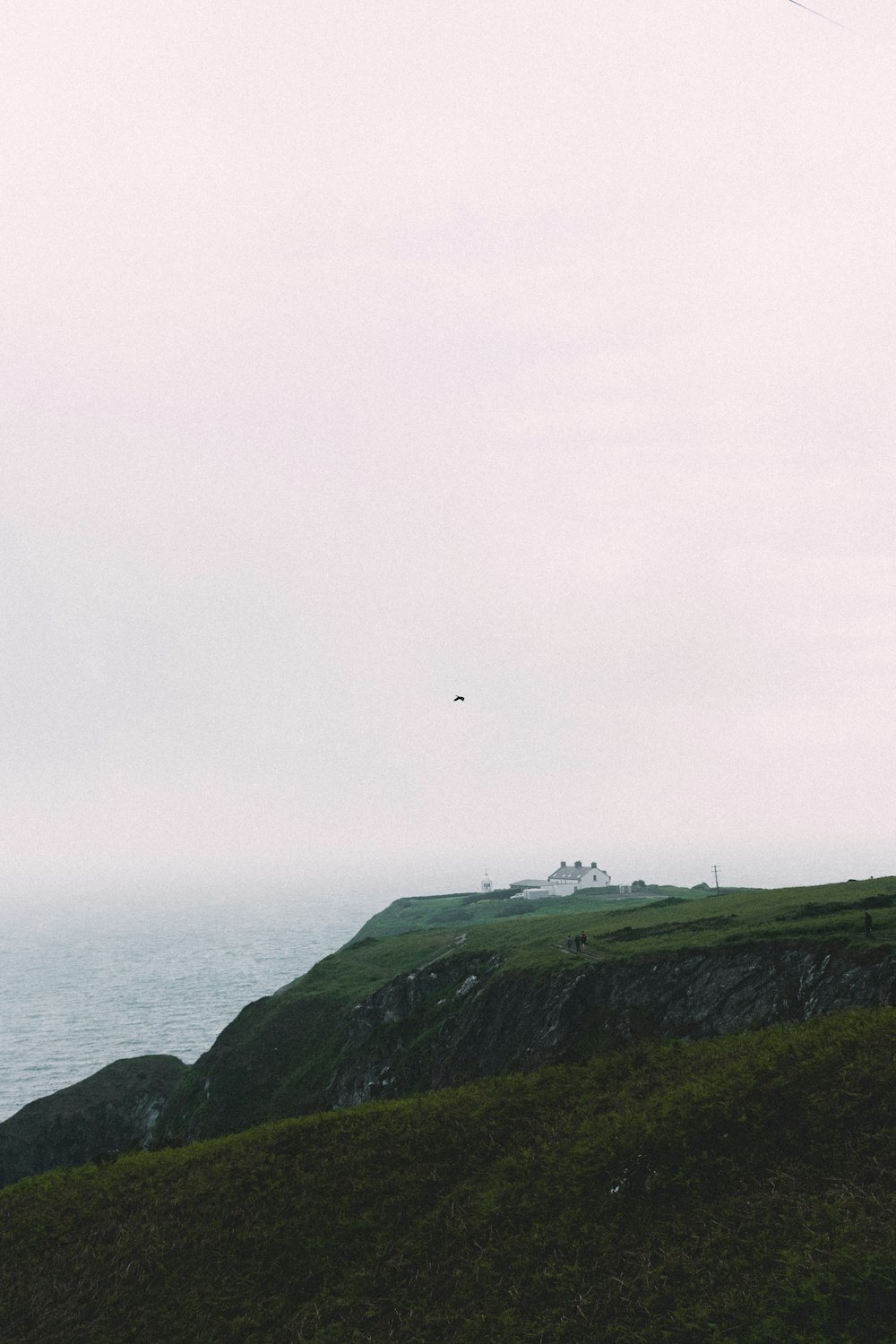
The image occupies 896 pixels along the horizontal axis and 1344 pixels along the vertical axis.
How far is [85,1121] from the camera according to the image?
6581 centimetres

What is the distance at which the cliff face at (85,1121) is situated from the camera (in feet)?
205

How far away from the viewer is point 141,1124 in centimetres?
6725

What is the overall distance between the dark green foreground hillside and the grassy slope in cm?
1744

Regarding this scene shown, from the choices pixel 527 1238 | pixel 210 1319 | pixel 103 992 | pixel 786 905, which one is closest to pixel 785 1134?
pixel 527 1238

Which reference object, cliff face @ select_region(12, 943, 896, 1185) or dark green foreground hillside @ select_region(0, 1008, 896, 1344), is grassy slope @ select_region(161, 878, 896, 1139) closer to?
cliff face @ select_region(12, 943, 896, 1185)

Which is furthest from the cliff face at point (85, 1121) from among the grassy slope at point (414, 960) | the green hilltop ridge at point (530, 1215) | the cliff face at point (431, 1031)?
the green hilltop ridge at point (530, 1215)

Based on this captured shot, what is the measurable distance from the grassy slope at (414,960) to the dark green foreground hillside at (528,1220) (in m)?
17.4

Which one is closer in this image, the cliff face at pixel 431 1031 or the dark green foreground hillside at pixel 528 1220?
the dark green foreground hillside at pixel 528 1220

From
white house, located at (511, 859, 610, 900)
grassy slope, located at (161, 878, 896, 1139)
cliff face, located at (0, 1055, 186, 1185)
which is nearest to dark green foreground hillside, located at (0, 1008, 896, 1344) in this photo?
grassy slope, located at (161, 878, 896, 1139)

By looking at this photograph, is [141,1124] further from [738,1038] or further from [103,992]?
[103,992]

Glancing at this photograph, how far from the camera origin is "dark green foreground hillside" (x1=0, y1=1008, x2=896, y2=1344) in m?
13.3

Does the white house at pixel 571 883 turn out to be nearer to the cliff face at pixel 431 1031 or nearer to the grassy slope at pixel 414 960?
the grassy slope at pixel 414 960

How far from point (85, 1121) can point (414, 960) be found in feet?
104

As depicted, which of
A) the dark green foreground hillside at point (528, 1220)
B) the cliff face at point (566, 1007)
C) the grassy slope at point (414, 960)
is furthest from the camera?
the grassy slope at point (414, 960)
